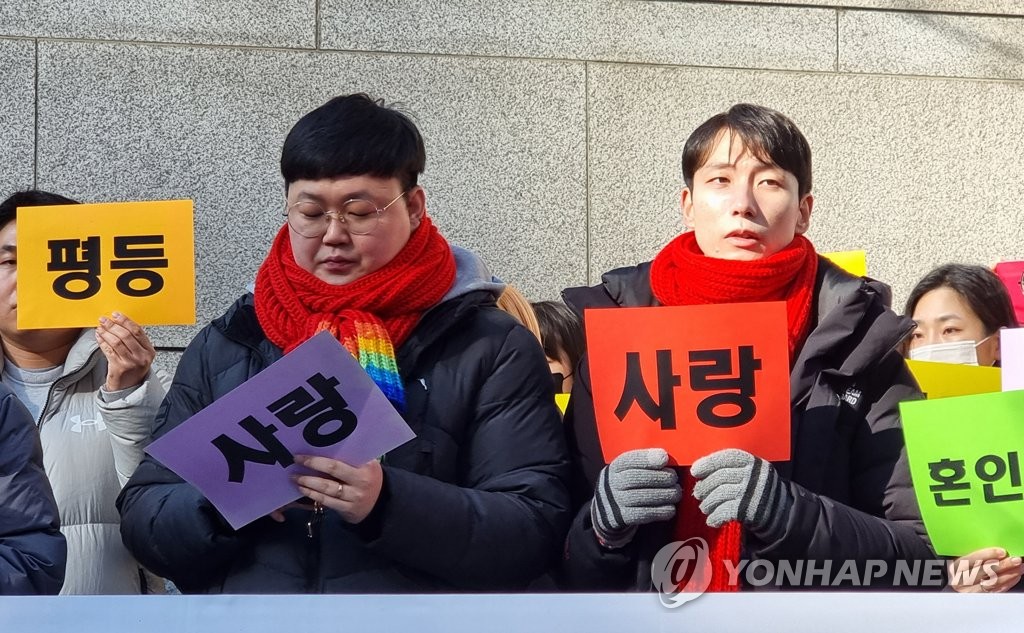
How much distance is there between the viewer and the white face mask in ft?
15.8

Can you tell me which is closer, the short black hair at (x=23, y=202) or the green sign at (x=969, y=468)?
the green sign at (x=969, y=468)

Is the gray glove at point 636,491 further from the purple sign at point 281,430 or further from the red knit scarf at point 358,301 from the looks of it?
the red knit scarf at point 358,301

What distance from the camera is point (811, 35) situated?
21.0 feet

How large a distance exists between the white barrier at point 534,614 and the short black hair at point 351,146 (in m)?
1.32

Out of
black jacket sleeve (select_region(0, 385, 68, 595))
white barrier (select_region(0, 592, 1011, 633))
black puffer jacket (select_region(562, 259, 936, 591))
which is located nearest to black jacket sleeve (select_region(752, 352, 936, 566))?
black puffer jacket (select_region(562, 259, 936, 591))

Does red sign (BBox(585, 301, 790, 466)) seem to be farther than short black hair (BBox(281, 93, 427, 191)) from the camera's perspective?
No

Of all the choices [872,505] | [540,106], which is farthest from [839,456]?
[540,106]

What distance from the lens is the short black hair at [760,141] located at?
3252 millimetres

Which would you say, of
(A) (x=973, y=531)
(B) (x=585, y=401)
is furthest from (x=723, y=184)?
(A) (x=973, y=531)

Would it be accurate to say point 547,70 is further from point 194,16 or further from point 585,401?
point 585,401

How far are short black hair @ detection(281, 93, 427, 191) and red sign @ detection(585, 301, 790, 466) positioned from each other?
613 mm

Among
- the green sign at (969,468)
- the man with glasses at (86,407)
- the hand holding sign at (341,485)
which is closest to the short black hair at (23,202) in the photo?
the man with glasses at (86,407)

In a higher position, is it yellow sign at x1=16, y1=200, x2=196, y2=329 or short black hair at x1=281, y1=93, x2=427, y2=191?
short black hair at x1=281, y1=93, x2=427, y2=191

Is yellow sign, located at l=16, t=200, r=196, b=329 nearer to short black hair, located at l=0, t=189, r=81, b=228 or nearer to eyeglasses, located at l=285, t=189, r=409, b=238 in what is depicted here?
short black hair, located at l=0, t=189, r=81, b=228
